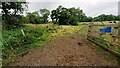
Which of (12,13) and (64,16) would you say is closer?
(12,13)

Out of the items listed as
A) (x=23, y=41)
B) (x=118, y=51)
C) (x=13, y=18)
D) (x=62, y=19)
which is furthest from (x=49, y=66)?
(x=62, y=19)

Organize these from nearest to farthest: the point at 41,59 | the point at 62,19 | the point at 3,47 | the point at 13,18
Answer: the point at 41,59
the point at 3,47
the point at 13,18
the point at 62,19

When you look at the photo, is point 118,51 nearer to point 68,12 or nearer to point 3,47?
point 3,47

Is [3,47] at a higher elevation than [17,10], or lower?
lower

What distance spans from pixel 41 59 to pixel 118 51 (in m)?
2.73

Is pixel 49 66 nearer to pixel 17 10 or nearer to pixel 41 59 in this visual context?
pixel 41 59

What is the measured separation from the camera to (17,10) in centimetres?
2322

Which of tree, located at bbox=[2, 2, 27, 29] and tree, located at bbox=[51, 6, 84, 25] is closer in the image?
tree, located at bbox=[2, 2, 27, 29]

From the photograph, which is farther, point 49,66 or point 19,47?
point 19,47

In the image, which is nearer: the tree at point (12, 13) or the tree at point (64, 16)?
the tree at point (12, 13)

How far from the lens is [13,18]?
22047 mm

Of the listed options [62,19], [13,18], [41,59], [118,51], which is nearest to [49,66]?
[41,59]

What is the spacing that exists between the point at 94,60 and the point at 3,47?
5357mm

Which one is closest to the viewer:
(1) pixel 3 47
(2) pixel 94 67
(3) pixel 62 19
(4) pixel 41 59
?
(2) pixel 94 67
